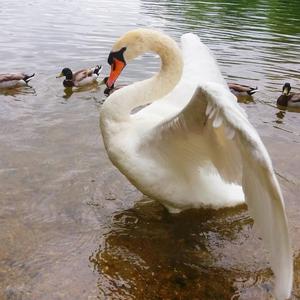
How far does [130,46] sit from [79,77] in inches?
210

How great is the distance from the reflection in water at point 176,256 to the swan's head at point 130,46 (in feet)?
5.01

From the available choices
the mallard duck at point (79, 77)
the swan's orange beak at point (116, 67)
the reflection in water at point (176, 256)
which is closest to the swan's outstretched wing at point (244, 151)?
Result: the reflection in water at point (176, 256)

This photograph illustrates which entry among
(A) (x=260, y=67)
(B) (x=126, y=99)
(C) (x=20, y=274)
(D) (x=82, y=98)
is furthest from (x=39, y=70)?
(C) (x=20, y=274)

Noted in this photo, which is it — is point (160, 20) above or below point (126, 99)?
below

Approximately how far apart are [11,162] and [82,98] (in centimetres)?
370

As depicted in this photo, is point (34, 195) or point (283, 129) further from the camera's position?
point (283, 129)

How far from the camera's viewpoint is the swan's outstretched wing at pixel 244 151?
3062 millimetres

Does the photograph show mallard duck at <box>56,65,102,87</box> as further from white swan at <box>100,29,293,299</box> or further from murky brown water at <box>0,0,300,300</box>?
white swan at <box>100,29,293,299</box>

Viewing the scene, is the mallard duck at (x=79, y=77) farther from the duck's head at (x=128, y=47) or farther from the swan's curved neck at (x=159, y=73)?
the swan's curved neck at (x=159, y=73)

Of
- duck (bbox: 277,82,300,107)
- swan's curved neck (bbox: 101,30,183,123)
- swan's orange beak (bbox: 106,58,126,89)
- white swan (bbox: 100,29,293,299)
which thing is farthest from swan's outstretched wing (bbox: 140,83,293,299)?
duck (bbox: 277,82,300,107)

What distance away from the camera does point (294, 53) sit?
47.0ft

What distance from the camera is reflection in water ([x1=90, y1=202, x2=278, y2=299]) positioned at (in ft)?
14.0

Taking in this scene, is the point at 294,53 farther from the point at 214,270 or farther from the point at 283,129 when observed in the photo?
the point at 214,270

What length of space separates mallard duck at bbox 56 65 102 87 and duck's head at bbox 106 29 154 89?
4956 millimetres
